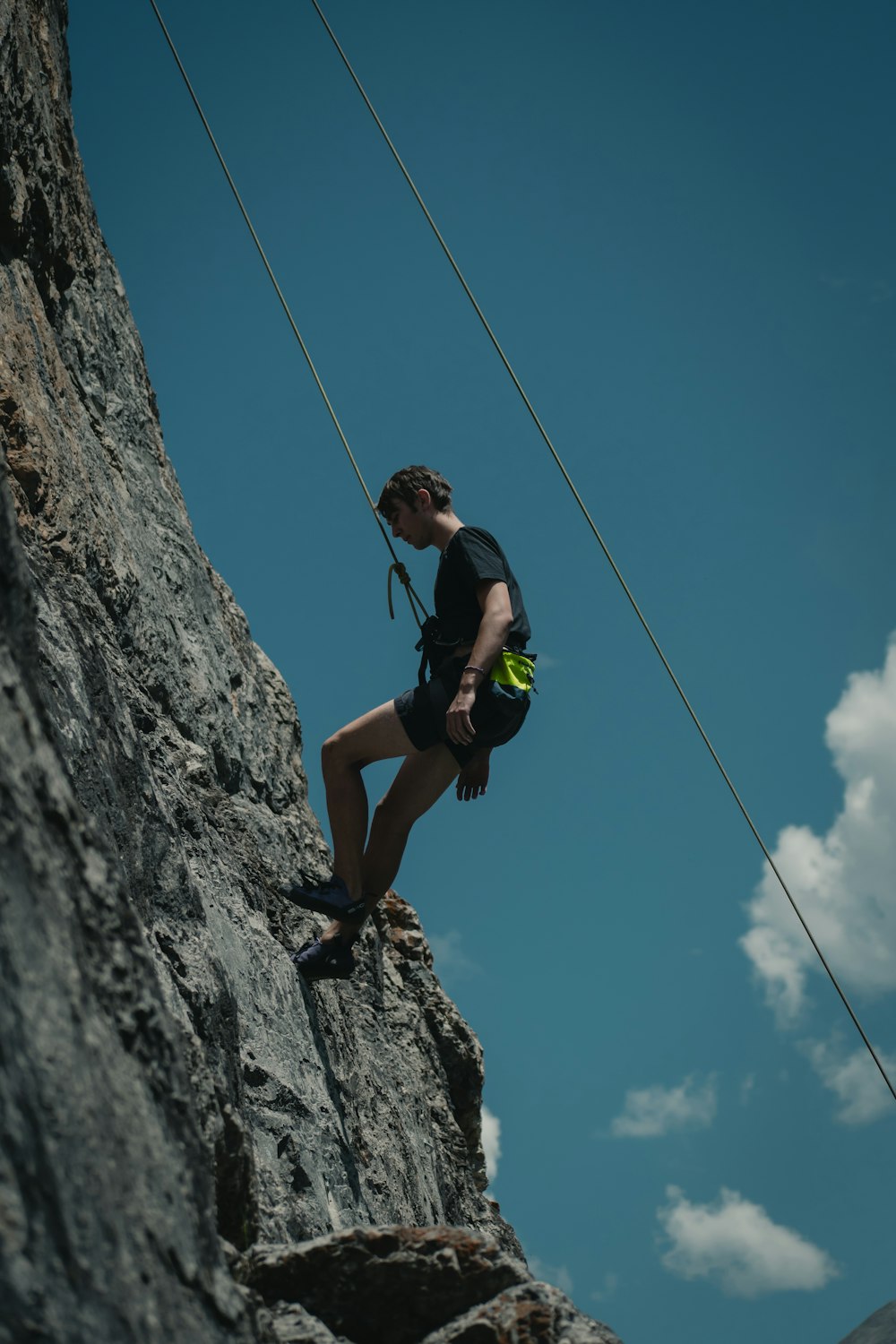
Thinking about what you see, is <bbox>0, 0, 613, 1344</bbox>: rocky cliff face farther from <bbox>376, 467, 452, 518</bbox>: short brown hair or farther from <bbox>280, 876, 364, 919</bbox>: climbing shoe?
<bbox>376, 467, 452, 518</bbox>: short brown hair

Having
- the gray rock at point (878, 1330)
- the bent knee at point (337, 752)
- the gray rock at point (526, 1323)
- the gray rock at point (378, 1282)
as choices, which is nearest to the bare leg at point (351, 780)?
the bent knee at point (337, 752)

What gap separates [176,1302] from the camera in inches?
84.7

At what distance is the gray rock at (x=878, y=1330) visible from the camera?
5609mm

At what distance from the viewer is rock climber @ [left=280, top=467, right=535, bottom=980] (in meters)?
6.06

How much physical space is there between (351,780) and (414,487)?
1548 mm

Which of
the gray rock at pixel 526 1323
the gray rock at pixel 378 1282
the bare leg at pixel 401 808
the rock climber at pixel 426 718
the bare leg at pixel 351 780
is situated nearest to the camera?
the gray rock at pixel 526 1323

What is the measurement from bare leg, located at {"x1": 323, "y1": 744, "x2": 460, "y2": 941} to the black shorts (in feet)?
0.49

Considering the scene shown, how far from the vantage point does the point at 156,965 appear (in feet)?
14.8

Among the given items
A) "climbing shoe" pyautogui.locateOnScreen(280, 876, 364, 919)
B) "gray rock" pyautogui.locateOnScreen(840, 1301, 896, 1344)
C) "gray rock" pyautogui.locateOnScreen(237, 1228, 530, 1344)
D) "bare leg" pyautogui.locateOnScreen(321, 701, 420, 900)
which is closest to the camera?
"gray rock" pyautogui.locateOnScreen(237, 1228, 530, 1344)

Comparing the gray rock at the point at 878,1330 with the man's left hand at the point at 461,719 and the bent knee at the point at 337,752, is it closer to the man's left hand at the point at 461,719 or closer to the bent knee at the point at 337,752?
the man's left hand at the point at 461,719

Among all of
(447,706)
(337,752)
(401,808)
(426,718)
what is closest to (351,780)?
(337,752)

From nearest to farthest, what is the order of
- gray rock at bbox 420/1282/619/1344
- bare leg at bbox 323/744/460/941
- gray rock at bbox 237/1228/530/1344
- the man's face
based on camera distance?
1. gray rock at bbox 420/1282/619/1344
2. gray rock at bbox 237/1228/530/1344
3. bare leg at bbox 323/744/460/941
4. the man's face

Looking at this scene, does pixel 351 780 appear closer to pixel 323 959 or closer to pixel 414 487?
pixel 323 959

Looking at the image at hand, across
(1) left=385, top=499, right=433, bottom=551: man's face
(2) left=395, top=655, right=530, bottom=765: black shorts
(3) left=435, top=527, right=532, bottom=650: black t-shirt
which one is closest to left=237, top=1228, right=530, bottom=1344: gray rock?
(2) left=395, top=655, right=530, bottom=765: black shorts
